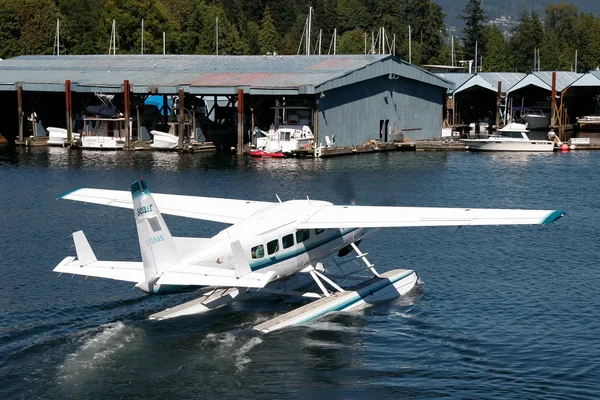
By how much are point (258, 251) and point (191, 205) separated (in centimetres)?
521

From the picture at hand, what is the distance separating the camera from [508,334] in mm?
25984

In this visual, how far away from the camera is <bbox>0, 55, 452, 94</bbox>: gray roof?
69.0 m

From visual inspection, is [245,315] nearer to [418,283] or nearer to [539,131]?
[418,283]

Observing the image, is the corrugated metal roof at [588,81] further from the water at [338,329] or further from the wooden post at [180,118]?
the water at [338,329]

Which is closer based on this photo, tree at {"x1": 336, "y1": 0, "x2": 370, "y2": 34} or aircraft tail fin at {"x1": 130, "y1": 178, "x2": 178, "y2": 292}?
aircraft tail fin at {"x1": 130, "y1": 178, "x2": 178, "y2": 292}

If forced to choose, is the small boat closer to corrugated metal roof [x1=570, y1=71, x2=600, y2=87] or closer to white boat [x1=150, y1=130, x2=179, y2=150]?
white boat [x1=150, y1=130, x2=179, y2=150]

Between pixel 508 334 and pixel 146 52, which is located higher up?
pixel 146 52

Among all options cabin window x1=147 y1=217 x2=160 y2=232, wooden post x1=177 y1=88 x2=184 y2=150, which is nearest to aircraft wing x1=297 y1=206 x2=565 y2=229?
cabin window x1=147 y1=217 x2=160 y2=232

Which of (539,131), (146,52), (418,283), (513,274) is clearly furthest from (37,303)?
(146,52)

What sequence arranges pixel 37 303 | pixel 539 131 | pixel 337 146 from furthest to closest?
pixel 539 131 < pixel 337 146 < pixel 37 303

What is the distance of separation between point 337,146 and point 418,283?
3961 cm

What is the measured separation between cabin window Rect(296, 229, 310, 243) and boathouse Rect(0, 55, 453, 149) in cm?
3928

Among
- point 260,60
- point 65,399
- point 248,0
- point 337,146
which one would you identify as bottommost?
point 65,399

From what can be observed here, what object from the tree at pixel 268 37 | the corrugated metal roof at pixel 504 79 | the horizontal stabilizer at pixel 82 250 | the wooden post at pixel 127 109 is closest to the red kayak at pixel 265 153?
the wooden post at pixel 127 109
